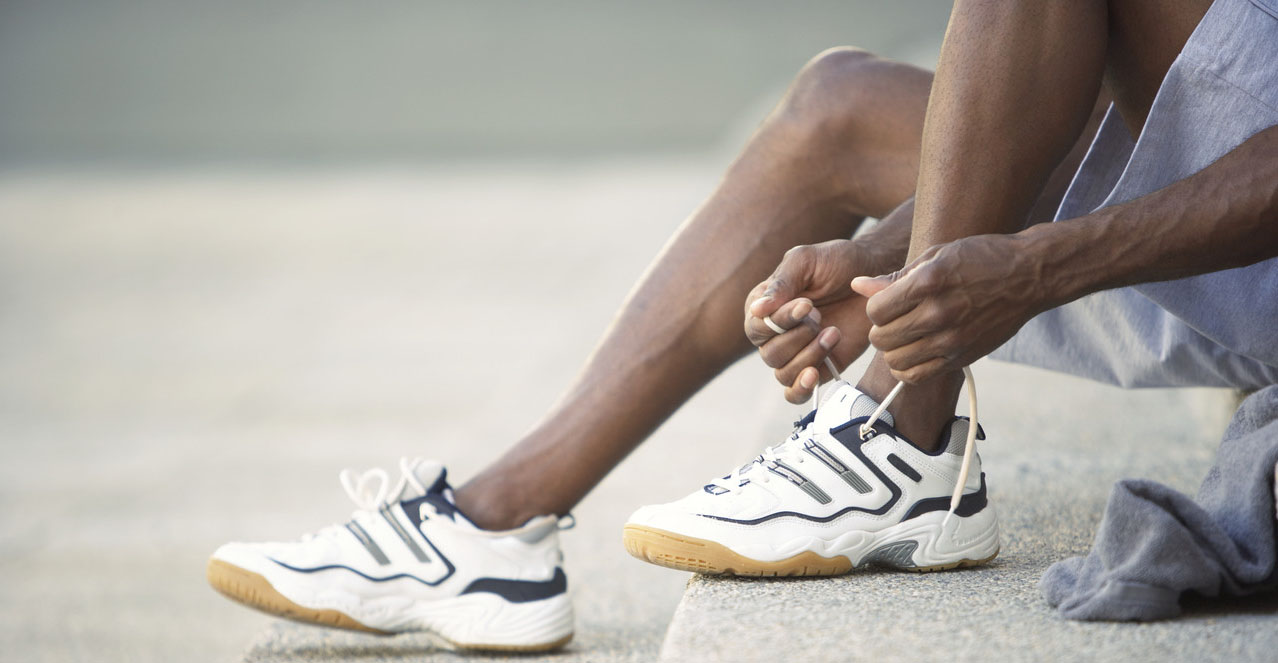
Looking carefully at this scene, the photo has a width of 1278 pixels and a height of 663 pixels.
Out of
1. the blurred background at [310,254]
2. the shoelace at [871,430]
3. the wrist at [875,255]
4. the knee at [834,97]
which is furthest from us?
the blurred background at [310,254]

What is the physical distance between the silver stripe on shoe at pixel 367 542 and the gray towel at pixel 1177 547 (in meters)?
0.79

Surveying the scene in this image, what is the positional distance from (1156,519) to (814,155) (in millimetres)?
695

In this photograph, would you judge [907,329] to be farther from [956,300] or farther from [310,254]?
[310,254]

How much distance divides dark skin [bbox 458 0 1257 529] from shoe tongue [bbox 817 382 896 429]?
2 cm

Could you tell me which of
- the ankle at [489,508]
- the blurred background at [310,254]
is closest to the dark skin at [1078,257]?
the ankle at [489,508]

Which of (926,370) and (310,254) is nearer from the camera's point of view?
(926,370)

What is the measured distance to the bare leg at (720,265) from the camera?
4.64 feet

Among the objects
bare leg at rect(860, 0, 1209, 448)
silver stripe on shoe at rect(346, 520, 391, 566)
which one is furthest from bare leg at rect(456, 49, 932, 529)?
bare leg at rect(860, 0, 1209, 448)

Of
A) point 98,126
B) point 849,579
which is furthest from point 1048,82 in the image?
point 98,126

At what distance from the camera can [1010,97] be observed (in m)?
1.06

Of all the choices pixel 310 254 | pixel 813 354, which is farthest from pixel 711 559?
pixel 310 254

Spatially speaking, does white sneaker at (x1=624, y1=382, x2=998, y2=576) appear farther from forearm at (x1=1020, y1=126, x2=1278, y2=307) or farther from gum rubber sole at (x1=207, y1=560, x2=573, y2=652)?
gum rubber sole at (x1=207, y1=560, x2=573, y2=652)

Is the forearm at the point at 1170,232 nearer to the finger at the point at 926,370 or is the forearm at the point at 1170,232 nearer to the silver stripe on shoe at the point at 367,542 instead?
the finger at the point at 926,370

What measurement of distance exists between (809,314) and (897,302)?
0.24 metres
